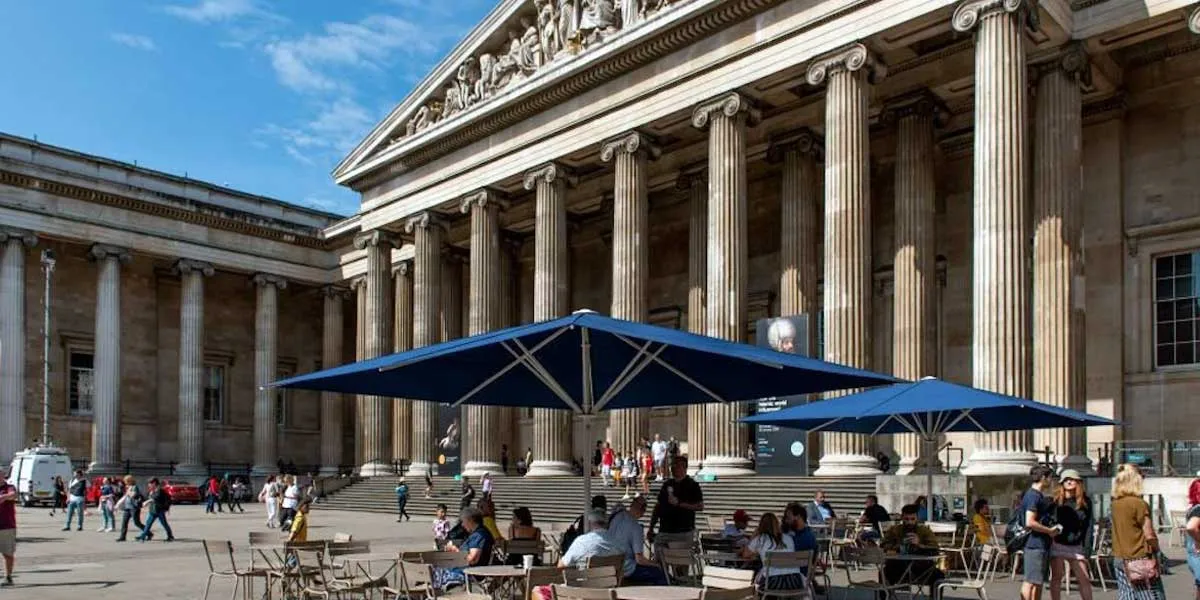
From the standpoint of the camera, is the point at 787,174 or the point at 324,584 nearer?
the point at 324,584

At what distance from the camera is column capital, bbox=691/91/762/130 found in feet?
90.6

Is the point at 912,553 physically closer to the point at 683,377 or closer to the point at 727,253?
the point at 683,377

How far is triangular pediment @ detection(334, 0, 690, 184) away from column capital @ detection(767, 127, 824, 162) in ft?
15.6

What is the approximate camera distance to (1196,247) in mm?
25984

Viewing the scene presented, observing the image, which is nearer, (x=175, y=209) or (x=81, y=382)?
(x=175, y=209)

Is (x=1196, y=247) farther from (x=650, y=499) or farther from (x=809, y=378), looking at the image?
(x=809, y=378)

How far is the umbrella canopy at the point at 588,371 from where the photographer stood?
10086mm

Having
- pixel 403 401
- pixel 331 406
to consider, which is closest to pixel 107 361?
pixel 331 406

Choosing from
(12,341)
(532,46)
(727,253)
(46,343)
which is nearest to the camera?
(727,253)

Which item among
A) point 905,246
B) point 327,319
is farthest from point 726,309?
point 327,319

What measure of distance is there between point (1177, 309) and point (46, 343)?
123 ft

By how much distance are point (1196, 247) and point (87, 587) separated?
79.1 feet

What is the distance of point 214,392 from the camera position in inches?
1959

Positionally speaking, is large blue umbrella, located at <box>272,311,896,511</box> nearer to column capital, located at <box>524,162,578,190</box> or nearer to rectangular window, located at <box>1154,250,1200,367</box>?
rectangular window, located at <box>1154,250,1200,367</box>
